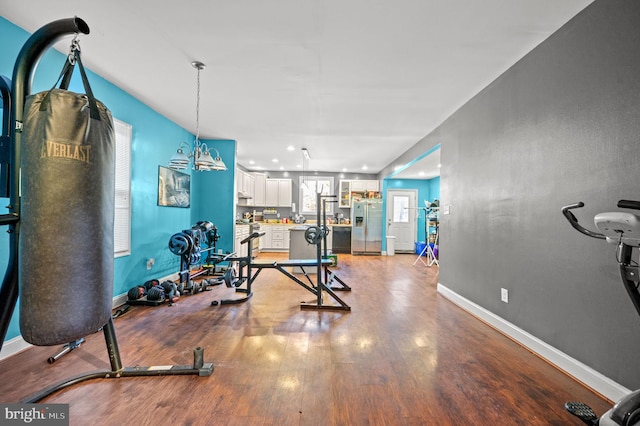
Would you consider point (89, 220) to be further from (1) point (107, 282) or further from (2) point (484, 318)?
(2) point (484, 318)

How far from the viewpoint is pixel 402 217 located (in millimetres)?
9250

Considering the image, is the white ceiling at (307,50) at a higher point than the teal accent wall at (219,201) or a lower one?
higher

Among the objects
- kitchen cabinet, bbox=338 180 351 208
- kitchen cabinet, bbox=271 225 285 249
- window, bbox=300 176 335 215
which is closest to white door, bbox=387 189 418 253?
kitchen cabinet, bbox=338 180 351 208

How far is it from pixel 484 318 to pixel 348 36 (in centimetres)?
318

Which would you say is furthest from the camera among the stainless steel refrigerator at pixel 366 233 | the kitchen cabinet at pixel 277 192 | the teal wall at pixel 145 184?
the kitchen cabinet at pixel 277 192

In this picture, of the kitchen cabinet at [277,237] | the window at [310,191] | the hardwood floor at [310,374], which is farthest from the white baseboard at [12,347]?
the window at [310,191]

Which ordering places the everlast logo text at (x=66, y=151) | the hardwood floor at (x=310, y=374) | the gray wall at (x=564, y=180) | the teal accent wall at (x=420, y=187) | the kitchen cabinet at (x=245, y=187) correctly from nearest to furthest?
the everlast logo text at (x=66, y=151)
the hardwood floor at (x=310, y=374)
the gray wall at (x=564, y=180)
the kitchen cabinet at (x=245, y=187)
the teal accent wall at (x=420, y=187)

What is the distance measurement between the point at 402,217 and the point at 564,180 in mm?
7115

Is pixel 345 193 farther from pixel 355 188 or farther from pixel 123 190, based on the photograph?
pixel 123 190

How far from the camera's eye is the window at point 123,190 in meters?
3.56

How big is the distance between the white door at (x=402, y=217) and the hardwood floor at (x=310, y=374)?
19.2ft

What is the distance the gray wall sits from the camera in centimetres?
177

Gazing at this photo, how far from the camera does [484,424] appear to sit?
157 centimetres

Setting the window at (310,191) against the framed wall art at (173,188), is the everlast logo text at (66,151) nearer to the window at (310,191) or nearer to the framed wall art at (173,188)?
the framed wall art at (173,188)
